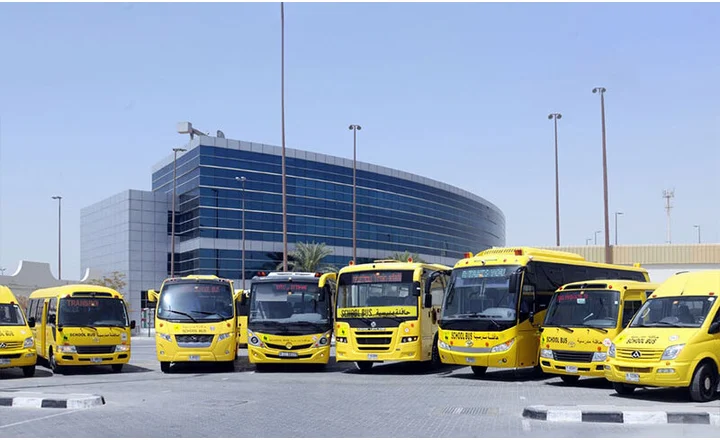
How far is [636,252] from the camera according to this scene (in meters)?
47.9

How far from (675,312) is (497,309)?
478 centimetres

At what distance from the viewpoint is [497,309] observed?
19.9 meters

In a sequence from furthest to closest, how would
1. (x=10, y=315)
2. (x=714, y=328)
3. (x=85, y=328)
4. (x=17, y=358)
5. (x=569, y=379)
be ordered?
1. (x=85, y=328)
2. (x=10, y=315)
3. (x=17, y=358)
4. (x=569, y=379)
5. (x=714, y=328)

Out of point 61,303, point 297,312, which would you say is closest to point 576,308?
point 297,312

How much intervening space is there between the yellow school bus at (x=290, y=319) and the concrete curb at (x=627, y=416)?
10730mm

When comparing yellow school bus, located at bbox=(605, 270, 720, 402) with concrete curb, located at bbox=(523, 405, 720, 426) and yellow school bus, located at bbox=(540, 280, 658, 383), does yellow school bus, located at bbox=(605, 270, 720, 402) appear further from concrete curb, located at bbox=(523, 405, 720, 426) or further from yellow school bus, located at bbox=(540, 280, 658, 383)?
concrete curb, located at bbox=(523, 405, 720, 426)

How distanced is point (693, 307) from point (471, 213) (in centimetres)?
9445

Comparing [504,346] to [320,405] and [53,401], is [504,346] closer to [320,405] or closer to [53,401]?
[320,405]

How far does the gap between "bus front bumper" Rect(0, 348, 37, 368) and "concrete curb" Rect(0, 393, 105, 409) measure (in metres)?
5.93

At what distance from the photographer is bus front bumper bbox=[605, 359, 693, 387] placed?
569 inches

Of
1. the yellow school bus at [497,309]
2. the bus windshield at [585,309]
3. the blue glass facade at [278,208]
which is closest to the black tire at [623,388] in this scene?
the bus windshield at [585,309]

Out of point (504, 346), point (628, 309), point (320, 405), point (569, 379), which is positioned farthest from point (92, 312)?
point (628, 309)

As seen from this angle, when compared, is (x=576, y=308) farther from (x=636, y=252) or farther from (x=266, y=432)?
(x=636, y=252)

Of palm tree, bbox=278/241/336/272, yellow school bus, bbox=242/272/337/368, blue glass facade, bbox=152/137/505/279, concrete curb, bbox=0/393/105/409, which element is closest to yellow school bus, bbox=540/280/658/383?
yellow school bus, bbox=242/272/337/368
